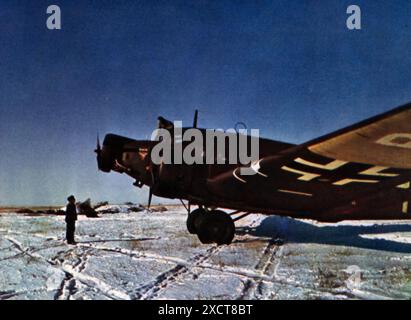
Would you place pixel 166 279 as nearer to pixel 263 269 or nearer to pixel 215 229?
pixel 263 269

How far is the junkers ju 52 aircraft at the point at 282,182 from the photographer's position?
20.1ft

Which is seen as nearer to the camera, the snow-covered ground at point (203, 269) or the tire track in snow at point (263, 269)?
the tire track in snow at point (263, 269)

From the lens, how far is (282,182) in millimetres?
7539

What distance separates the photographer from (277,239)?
9.84 meters

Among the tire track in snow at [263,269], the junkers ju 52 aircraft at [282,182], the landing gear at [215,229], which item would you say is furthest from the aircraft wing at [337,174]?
the tire track in snow at [263,269]

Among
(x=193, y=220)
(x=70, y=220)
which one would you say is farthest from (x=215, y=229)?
(x=70, y=220)

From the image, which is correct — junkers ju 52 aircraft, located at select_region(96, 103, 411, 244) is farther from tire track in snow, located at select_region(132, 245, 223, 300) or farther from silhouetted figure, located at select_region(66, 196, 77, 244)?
tire track in snow, located at select_region(132, 245, 223, 300)

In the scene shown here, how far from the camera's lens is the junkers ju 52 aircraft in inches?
241

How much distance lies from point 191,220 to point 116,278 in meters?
5.43

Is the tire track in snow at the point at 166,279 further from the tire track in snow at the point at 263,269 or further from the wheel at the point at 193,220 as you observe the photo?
the wheel at the point at 193,220

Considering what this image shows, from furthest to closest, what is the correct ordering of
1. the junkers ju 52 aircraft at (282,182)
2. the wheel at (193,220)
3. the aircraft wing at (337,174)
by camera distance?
the wheel at (193,220) → the junkers ju 52 aircraft at (282,182) → the aircraft wing at (337,174)

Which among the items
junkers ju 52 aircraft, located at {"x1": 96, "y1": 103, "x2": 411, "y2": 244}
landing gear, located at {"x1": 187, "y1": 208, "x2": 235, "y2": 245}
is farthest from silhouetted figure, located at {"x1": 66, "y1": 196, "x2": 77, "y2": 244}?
landing gear, located at {"x1": 187, "y1": 208, "x2": 235, "y2": 245}

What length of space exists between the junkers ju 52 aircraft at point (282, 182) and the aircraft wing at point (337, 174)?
2cm

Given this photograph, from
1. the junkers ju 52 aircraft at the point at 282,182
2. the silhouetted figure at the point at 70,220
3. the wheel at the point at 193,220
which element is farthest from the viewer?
the wheel at the point at 193,220
